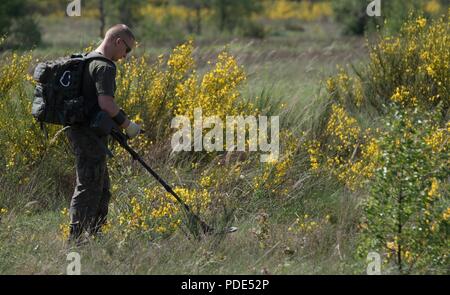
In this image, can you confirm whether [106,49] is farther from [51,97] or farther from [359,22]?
[359,22]

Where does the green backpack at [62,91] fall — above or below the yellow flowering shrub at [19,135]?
above

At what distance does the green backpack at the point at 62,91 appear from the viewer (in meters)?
6.27

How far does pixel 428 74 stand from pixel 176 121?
3161 mm

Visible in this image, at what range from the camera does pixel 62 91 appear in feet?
20.7

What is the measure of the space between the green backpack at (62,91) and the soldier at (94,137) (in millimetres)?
60

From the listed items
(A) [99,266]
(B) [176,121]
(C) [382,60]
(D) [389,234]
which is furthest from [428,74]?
(A) [99,266]

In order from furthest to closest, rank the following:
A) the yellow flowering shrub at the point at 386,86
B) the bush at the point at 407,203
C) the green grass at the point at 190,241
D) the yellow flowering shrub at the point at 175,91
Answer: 1. the yellow flowering shrub at the point at 386,86
2. the yellow flowering shrub at the point at 175,91
3. the green grass at the point at 190,241
4. the bush at the point at 407,203

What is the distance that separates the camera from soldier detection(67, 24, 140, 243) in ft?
20.6

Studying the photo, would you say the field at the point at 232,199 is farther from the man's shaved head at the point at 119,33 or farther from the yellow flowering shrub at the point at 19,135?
the man's shaved head at the point at 119,33

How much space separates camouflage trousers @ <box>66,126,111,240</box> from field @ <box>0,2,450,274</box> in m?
0.16

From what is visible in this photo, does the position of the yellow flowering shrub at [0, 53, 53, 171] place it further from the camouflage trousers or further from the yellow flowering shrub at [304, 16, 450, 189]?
the yellow flowering shrub at [304, 16, 450, 189]

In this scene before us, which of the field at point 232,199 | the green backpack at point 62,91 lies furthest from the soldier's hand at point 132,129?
the field at point 232,199

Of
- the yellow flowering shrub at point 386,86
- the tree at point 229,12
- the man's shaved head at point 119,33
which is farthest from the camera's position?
the tree at point 229,12

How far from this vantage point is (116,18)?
32.7 m
